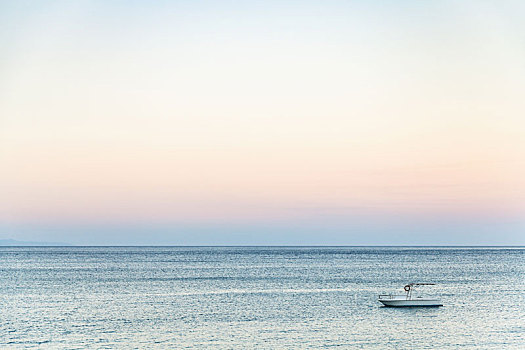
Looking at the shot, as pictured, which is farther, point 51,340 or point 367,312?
point 367,312

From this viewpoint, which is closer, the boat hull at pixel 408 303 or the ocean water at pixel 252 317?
the ocean water at pixel 252 317

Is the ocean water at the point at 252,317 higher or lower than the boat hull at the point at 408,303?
lower

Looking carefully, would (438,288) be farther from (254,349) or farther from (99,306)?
(254,349)

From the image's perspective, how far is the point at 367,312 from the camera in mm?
73125

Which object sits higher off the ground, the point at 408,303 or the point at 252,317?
the point at 408,303

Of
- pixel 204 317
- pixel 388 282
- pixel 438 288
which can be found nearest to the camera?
pixel 204 317

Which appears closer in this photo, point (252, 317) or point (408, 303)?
point (252, 317)

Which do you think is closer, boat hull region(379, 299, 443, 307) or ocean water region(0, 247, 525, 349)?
ocean water region(0, 247, 525, 349)

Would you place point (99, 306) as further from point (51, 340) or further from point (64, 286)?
point (64, 286)

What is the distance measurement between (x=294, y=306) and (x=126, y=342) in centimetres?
2719

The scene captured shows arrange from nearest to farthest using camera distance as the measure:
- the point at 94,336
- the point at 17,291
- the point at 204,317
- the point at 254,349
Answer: the point at 254,349 → the point at 94,336 → the point at 204,317 → the point at 17,291

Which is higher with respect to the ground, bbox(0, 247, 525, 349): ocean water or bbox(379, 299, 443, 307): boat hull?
bbox(379, 299, 443, 307): boat hull

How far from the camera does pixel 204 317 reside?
68438 millimetres

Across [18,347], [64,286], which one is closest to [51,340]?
[18,347]
